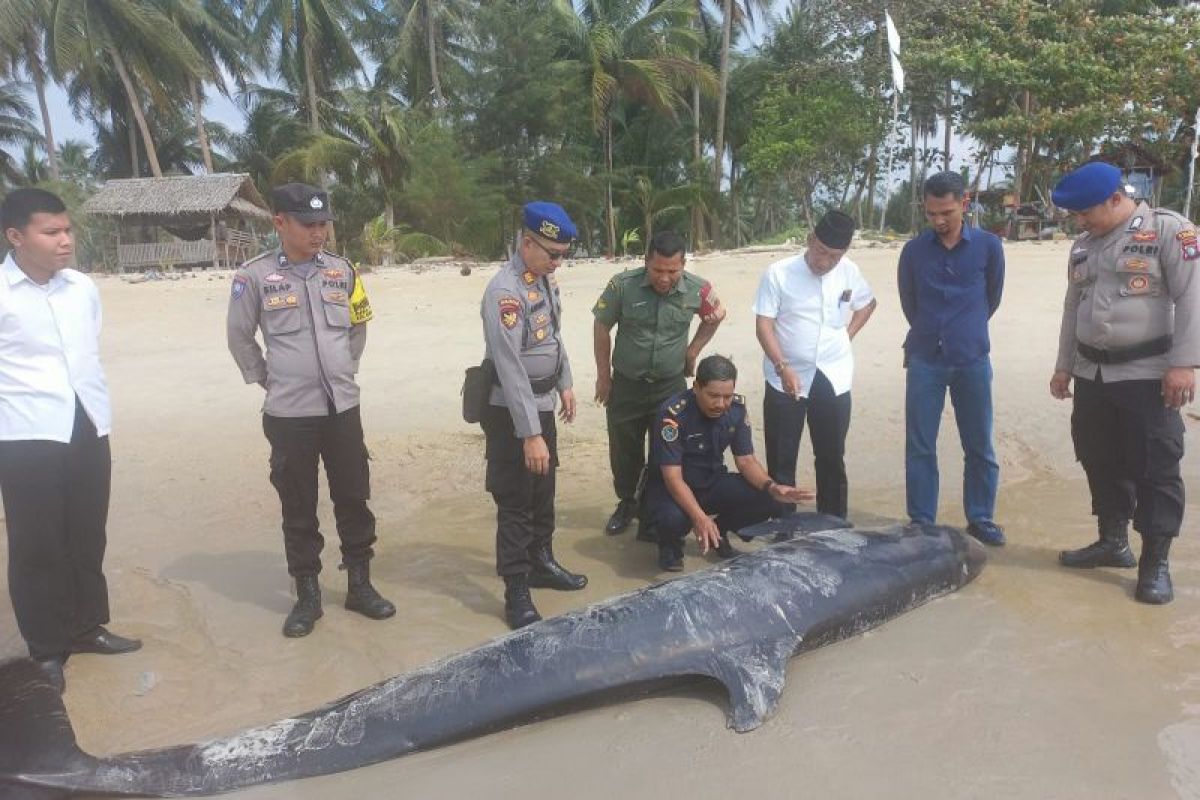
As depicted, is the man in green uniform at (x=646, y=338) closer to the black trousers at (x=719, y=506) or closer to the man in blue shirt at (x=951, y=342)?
the black trousers at (x=719, y=506)

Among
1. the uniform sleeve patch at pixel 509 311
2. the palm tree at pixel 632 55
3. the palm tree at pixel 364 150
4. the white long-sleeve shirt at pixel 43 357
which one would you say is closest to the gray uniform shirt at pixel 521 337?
the uniform sleeve patch at pixel 509 311

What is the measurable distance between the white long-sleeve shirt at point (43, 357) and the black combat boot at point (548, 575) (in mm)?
2258

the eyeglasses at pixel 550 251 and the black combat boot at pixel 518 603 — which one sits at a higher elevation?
the eyeglasses at pixel 550 251

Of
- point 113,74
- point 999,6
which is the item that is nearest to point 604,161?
point 999,6

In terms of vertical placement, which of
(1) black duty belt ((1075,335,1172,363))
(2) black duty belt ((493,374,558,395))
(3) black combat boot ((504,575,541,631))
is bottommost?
(3) black combat boot ((504,575,541,631))

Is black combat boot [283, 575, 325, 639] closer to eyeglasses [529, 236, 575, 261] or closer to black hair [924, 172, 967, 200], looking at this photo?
eyeglasses [529, 236, 575, 261]

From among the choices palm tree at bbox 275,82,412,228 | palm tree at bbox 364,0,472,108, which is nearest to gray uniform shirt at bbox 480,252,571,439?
palm tree at bbox 275,82,412,228

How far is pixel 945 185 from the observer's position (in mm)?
4621

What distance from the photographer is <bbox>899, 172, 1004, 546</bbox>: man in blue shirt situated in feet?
15.8

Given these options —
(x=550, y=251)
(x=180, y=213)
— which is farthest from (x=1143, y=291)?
(x=180, y=213)

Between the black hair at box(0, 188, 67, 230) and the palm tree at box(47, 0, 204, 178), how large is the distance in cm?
2809

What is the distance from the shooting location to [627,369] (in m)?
5.25

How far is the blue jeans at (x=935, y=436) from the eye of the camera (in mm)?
4891

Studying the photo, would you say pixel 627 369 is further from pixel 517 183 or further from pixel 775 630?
pixel 517 183
